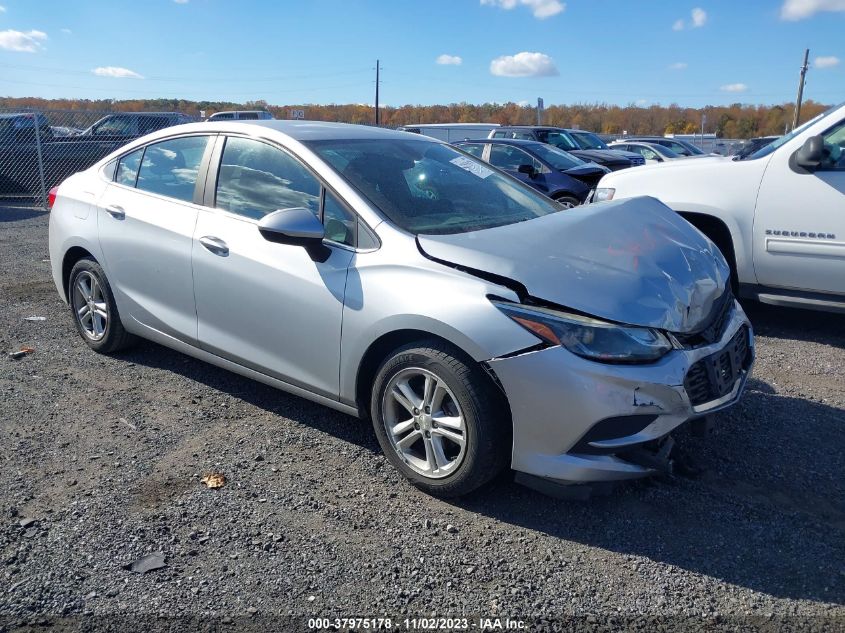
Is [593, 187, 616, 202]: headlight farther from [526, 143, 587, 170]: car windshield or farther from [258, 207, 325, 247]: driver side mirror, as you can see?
[526, 143, 587, 170]: car windshield

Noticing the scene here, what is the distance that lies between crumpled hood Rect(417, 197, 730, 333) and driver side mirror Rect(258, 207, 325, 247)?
51 cm

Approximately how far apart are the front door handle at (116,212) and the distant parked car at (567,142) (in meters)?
11.5

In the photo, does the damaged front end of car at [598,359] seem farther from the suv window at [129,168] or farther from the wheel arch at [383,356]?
the suv window at [129,168]

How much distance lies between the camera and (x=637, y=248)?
3.53 meters

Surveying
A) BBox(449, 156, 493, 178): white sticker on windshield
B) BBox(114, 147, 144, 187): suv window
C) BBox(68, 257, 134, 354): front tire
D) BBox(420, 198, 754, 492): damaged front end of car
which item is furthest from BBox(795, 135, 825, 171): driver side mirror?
BBox(68, 257, 134, 354): front tire

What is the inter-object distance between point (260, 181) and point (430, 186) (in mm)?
936

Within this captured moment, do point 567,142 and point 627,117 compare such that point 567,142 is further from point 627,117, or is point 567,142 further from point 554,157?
point 627,117

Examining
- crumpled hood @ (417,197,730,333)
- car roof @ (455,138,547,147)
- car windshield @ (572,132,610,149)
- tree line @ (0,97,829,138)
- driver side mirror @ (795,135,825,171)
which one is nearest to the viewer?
crumpled hood @ (417,197,730,333)

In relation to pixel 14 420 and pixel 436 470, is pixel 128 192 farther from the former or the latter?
pixel 436 470

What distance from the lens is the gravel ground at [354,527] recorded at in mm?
2670

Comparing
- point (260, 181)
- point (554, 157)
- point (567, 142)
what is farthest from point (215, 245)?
point (567, 142)

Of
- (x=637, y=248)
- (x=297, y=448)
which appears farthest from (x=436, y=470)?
(x=637, y=248)

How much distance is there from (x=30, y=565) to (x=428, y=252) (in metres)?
2.05

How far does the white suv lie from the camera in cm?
528
